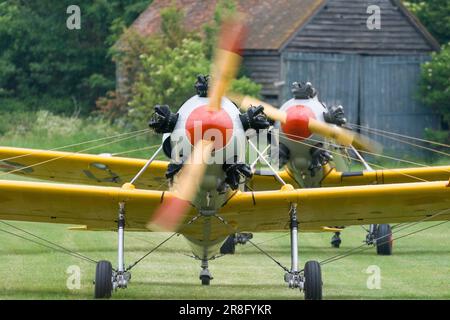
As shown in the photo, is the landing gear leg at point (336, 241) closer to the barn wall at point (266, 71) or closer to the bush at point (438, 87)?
the barn wall at point (266, 71)

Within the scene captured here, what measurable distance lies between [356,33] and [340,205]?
867 inches

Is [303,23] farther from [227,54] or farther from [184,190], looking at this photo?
[184,190]

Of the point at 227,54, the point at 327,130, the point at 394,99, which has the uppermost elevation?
the point at 394,99

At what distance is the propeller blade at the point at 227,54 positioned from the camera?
12.0 meters

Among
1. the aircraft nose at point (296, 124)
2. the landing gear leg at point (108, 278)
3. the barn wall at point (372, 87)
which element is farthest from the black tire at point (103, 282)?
the barn wall at point (372, 87)

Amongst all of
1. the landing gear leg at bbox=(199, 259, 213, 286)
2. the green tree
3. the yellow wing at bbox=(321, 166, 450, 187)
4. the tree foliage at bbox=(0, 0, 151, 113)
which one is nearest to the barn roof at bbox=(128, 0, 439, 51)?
the green tree

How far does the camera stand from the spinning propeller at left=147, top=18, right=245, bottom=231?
1173cm

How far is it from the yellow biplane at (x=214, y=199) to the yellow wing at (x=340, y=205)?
0.01 meters

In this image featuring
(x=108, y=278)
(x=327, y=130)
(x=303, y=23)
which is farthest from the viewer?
(x=303, y=23)

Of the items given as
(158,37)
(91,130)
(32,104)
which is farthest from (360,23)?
(32,104)

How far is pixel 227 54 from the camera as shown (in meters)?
12.1

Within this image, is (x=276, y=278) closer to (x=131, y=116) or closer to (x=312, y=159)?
(x=312, y=159)

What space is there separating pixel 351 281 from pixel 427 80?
2035cm

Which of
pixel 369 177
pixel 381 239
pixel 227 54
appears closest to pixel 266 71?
pixel 381 239
